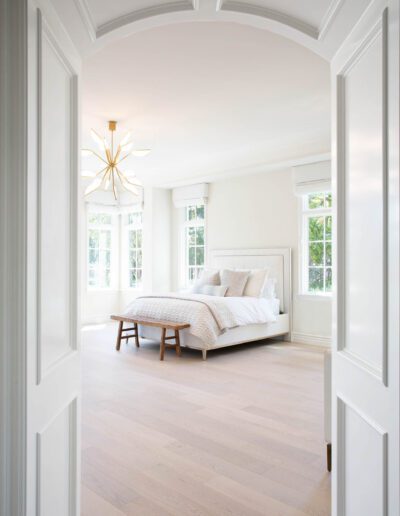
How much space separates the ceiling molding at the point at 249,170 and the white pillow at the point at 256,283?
59.9 inches

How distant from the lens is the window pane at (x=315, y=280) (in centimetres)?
604

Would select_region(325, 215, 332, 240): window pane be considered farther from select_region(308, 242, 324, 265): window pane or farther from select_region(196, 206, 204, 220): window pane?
select_region(196, 206, 204, 220): window pane

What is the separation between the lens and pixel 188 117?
4.89 meters

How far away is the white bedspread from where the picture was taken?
5066 millimetres

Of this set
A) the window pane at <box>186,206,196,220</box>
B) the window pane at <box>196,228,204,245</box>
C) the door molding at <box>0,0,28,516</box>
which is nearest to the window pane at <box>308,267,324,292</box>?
the window pane at <box>196,228,204,245</box>

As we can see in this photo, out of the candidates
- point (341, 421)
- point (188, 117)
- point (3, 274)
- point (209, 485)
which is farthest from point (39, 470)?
point (188, 117)

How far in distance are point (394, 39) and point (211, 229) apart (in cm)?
630

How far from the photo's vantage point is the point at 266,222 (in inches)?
260

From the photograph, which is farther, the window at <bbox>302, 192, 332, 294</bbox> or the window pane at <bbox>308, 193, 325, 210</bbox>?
the window pane at <bbox>308, 193, 325, 210</bbox>

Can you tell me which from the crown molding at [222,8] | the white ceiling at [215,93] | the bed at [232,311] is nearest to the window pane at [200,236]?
the bed at [232,311]

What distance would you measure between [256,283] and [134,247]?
3.51m

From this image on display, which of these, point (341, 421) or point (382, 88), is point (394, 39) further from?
point (341, 421)

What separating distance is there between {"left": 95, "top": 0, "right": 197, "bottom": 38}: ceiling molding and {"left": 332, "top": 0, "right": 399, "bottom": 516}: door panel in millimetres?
625

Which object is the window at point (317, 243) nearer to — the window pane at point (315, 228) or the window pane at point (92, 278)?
the window pane at point (315, 228)
